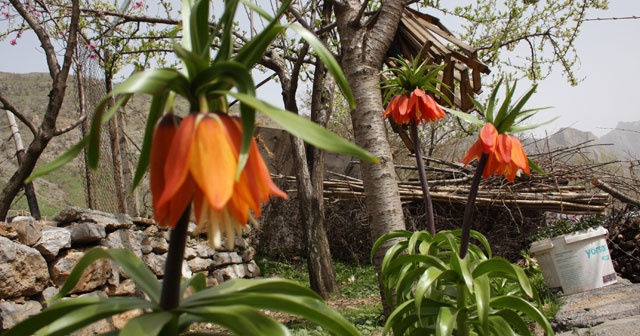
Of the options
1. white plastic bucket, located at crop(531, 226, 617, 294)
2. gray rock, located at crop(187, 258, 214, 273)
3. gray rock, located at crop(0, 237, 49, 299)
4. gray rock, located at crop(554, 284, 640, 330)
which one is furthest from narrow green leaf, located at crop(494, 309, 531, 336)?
gray rock, located at crop(187, 258, 214, 273)

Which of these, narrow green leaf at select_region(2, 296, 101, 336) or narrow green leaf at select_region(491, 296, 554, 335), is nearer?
narrow green leaf at select_region(2, 296, 101, 336)

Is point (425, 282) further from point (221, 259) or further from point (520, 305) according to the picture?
point (221, 259)

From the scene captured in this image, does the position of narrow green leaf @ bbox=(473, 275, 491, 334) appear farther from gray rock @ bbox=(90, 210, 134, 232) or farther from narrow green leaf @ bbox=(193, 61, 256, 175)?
gray rock @ bbox=(90, 210, 134, 232)

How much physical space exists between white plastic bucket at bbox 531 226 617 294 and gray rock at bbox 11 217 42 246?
3948 millimetres

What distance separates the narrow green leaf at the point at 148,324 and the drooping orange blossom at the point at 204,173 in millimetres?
89

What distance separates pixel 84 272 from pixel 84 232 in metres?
0.35

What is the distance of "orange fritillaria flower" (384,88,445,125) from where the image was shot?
206 centimetres

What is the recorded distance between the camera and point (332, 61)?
1.77ft

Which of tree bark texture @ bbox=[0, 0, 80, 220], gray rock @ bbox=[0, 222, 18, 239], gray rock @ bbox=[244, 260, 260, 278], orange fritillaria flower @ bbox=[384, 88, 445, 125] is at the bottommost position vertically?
gray rock @ bbox=[244, 260, 260, 278]

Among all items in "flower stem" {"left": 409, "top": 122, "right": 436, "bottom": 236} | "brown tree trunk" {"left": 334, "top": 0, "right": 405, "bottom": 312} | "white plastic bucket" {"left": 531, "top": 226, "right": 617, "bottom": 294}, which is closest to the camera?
"flower stem" {"left": 409, "top": 122, "right": 436, "bottom": 236}

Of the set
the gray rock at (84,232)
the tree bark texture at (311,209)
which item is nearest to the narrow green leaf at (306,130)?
the gray rock at (84,232)

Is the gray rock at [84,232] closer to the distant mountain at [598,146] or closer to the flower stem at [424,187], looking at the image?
the flower stem at [424,187]

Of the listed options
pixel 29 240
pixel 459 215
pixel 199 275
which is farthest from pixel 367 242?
pixel 199 275

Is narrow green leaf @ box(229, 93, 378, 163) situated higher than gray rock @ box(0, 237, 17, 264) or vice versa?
narrow green leaf @ box(229, 93, 378, 163)
